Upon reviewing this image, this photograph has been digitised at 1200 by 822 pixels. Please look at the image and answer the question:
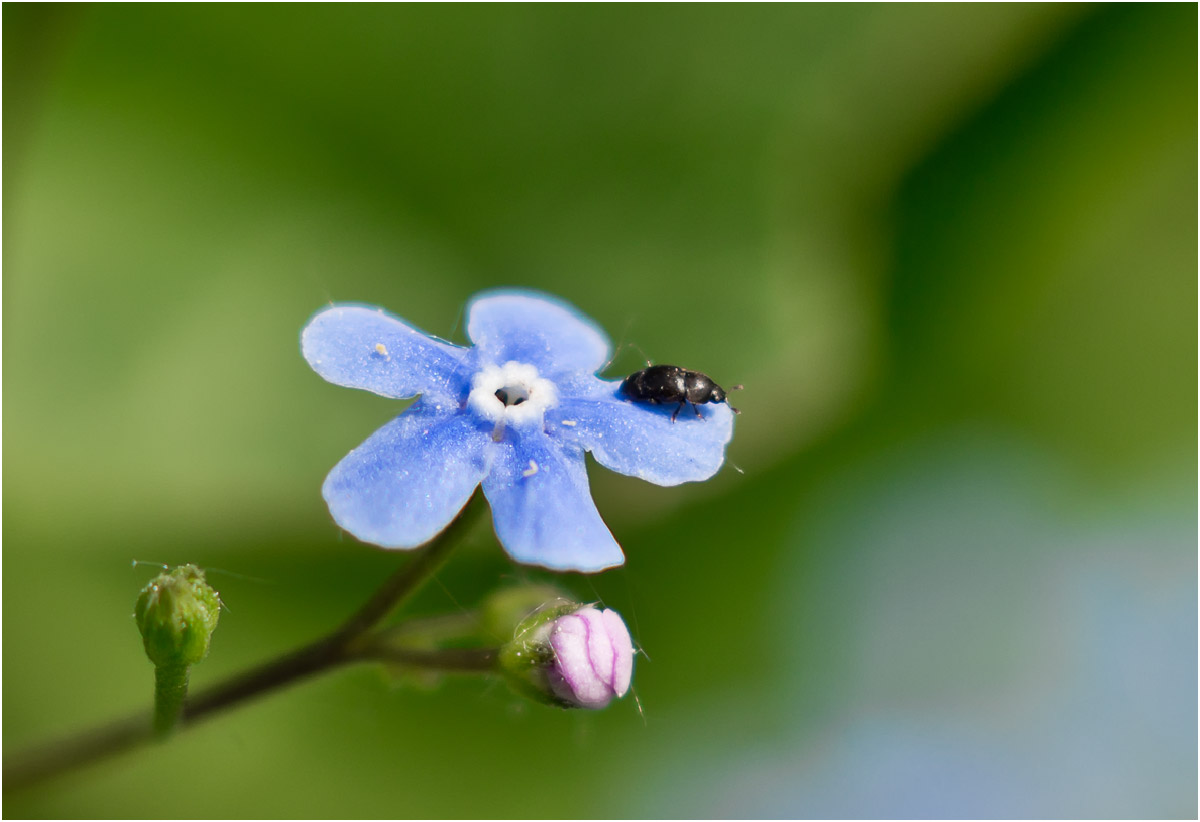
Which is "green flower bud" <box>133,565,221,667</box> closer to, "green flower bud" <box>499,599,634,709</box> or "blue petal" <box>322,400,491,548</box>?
"blue petal" <box>322,400,491,548</box>

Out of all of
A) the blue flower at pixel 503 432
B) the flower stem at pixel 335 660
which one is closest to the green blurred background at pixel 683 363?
the flower stem at pixel 335 660

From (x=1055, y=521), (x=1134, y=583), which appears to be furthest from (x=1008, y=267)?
(x=1134, y=583)

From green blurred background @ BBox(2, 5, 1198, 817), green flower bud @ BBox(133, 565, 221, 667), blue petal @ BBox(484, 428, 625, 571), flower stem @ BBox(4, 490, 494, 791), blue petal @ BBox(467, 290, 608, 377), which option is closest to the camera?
blue petal @ BBox(484, 428, 625, 571)

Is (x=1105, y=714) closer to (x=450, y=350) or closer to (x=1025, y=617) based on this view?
(x=1025, y=617)

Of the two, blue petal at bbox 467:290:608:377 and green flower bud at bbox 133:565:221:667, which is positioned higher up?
blue petal at bbox 467:290:608:377

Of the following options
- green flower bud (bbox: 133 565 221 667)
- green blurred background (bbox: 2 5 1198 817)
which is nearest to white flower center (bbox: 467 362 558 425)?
green flower bud (bbox: 133 565 221 667)
